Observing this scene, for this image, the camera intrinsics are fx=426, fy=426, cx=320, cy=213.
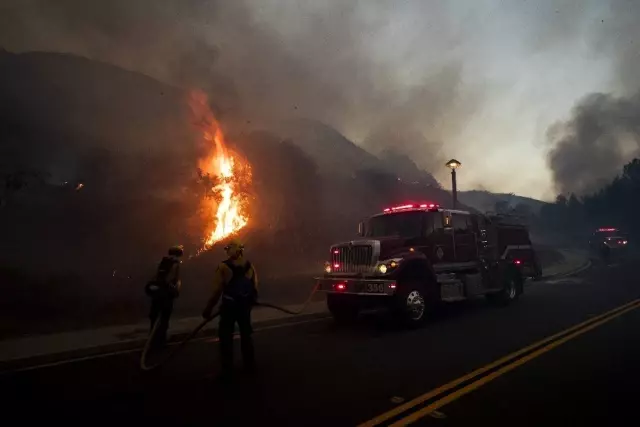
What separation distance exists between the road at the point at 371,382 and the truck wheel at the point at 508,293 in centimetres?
323

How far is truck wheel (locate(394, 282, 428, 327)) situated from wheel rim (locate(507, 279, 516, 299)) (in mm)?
4146

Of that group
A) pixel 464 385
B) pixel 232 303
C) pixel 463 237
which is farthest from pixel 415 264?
pixel 232 303

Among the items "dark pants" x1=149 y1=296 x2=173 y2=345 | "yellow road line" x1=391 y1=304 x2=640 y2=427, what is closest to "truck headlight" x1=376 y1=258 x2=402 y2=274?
"yellow road line" x1=391 y1=304 x2=640 y2=427

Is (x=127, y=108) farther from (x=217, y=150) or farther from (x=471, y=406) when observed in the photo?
(x=471, y=406)

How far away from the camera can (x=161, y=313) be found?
24.2ft

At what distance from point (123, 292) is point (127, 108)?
2569 centimetres

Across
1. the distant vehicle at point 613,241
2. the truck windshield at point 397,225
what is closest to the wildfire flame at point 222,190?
the truck windshield at point 397,225

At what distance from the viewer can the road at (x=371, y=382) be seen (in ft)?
13.9

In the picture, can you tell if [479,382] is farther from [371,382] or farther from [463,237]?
[463,237]

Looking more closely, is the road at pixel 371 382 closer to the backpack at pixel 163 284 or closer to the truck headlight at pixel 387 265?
the backpack at pixel 163 284

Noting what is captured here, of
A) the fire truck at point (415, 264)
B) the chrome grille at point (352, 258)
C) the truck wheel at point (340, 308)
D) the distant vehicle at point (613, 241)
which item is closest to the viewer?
the fire truck at point (415, 264)

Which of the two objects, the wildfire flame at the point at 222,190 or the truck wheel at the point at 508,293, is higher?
the wildfire flame at the point at 222,190

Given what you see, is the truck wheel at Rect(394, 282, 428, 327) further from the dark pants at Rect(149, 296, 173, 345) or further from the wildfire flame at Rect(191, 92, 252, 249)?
the wildfire flame at Rect(191, 92, 252, 249)

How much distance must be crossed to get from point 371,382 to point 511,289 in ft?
28.9
